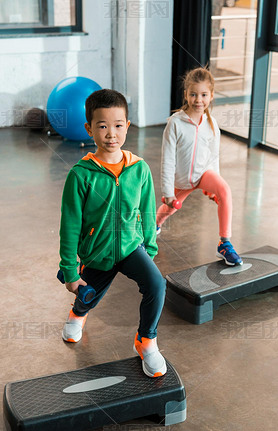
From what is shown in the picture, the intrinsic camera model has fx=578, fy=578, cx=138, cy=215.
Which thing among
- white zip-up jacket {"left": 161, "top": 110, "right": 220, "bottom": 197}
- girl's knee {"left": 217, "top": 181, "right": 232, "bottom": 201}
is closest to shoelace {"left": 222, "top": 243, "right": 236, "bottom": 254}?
girl's knee {"left": 217, "top": 181, "right": 232, "bottom": 201}

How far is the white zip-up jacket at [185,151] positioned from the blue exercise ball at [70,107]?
2.14 metres

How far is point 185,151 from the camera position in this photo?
2879 millimetres

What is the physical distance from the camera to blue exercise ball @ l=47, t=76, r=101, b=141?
495cm

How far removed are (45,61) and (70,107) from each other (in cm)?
100

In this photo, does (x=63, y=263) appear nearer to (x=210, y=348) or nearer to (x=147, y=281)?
(x=147, y=281)

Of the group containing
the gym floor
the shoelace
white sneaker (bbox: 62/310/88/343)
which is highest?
the shoelace

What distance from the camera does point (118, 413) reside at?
1.81 m

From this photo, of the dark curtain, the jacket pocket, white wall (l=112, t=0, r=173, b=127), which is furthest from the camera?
white wall (l=112, t=0, r=173, b=127)

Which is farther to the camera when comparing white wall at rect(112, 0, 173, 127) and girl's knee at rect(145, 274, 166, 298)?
white wall at rect(112, 0, 173, 127)

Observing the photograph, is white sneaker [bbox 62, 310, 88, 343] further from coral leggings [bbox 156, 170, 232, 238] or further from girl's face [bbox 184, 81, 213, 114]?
girl's face [bbox 184, 81, 213, 114]

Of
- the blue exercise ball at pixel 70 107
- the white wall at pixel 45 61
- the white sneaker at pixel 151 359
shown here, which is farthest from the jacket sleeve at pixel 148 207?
the white wall at pixel 45 61

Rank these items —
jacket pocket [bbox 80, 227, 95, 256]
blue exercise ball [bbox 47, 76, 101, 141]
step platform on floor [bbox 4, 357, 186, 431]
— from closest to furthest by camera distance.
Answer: step platform on floor [bbox 4, 357, 186, 431] < jacket pocket [bbox 80, 227, 95, 256] < blue exercise ball [bbox 47, 76, 101, 141]

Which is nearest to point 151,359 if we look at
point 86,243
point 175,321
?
point 86,243

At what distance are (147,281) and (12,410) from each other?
585mm
